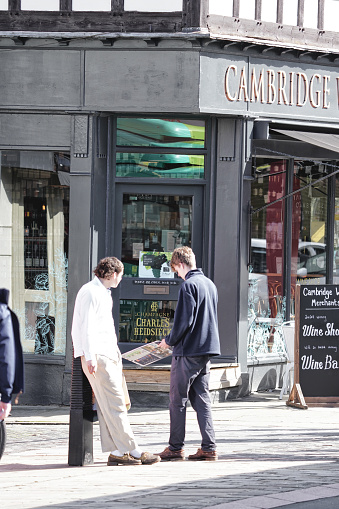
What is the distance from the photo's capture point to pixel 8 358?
6266 millimetres

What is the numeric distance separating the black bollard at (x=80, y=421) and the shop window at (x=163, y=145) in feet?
14.8

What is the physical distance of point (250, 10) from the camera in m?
12.4

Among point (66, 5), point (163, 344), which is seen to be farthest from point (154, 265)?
point (163, 344)

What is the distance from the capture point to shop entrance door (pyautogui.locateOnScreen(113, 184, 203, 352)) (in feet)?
40.6

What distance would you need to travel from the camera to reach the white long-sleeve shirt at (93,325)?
808 centimetres

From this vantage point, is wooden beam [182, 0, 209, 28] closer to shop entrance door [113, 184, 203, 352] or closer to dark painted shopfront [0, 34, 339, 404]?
dark painted shopfront [0, 34, 339, 404]

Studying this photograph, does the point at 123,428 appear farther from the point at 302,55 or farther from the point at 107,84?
the point at 302,55

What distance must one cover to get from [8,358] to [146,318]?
245 inches

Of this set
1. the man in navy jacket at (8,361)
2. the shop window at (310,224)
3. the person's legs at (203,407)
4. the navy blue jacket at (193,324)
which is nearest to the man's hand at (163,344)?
the navy blue jacket at (193,324)

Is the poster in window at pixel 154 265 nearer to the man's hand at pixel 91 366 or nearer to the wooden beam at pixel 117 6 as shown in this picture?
the wooden beam at pixel 117 6

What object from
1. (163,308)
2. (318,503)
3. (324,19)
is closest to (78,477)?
(318,503)

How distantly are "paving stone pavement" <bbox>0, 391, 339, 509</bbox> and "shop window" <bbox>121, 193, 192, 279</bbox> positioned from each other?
6.27 feet

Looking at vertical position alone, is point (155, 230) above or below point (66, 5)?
below

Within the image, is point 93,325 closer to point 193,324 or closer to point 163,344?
point 163,344
